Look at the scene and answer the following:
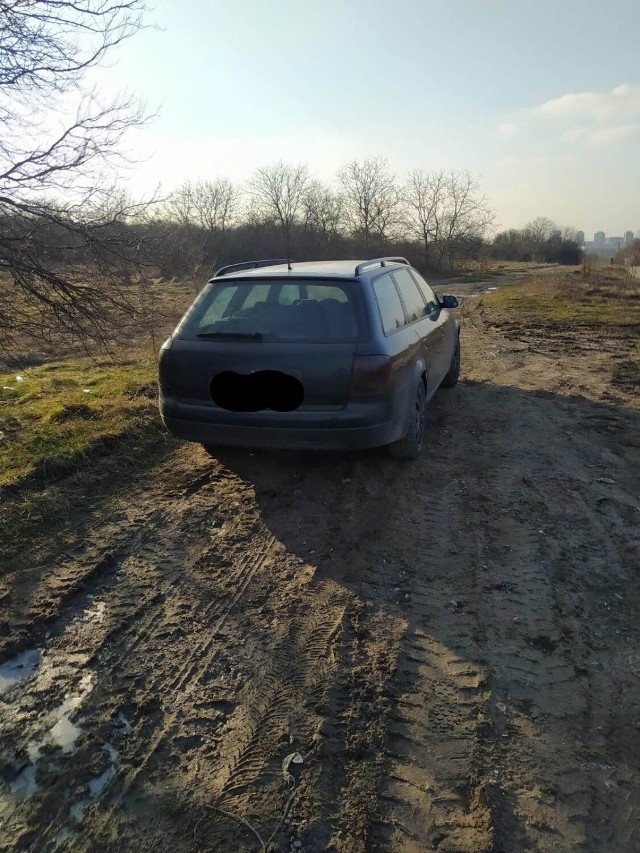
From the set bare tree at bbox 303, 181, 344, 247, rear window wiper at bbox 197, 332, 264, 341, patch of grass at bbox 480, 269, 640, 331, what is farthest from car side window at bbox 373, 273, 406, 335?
bare tree at bbox 303, 181, 344, 247

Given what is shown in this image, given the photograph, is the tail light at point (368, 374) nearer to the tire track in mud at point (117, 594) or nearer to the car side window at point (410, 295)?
the car side window at point (410, 295)

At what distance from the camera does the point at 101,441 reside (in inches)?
203

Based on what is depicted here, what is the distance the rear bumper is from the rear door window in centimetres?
146

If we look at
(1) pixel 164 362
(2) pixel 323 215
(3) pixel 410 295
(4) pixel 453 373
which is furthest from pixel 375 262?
(2) pixel 323 215

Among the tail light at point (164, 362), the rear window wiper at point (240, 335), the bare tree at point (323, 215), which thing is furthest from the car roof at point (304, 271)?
the bare tree at point (323, 215)

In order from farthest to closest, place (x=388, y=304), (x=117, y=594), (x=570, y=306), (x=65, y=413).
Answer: (x=570, y=306) < (x=65, y=413) < (x=388, y=304) < (x=117, y=594)

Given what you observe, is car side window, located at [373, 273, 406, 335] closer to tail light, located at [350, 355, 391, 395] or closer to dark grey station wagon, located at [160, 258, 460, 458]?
dark grey station wagon, located at [160, 258, 460, 458]

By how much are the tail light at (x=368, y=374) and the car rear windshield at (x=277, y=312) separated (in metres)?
0.20

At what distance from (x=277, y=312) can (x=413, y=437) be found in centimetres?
153

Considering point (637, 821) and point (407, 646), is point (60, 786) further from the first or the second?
point (637, 821)

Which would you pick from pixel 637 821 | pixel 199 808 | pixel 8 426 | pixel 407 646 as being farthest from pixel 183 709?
pixel 8 426

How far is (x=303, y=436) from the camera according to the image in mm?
4199

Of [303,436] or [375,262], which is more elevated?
[375,262]

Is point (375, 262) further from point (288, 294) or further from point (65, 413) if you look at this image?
point (65, 413)
